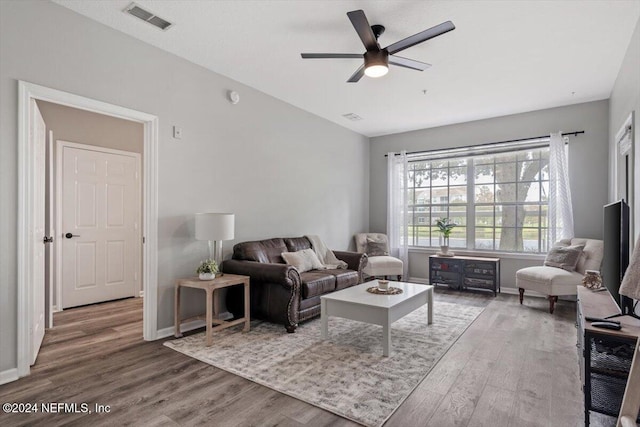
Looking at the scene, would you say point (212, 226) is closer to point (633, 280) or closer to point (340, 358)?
point (340, 358)

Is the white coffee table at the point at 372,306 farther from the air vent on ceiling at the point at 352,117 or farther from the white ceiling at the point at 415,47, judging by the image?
the air vent on ceiling at the point at 352,117

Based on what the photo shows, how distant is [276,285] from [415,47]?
2.70m

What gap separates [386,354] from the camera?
9.58ft

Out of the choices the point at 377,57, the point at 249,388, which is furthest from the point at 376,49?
the point at 249,388

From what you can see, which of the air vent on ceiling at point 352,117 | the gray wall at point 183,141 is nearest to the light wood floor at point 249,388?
the gray wall at point 183,141

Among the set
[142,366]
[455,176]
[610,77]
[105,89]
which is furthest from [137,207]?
[610,77]

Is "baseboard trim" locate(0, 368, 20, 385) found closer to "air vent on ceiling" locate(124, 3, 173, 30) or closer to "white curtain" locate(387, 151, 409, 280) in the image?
"air vent on ceiling" locate(124, 3, 173, 30)

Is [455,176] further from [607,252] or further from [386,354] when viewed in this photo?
[386,354]

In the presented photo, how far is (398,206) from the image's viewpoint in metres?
6.49

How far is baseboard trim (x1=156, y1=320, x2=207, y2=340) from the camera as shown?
3414 mm

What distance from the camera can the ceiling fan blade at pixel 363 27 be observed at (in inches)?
94.8

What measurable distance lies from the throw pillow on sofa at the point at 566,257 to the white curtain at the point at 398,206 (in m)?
2.31

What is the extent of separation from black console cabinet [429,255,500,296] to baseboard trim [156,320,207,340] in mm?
3728

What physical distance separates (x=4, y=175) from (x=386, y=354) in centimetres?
317
